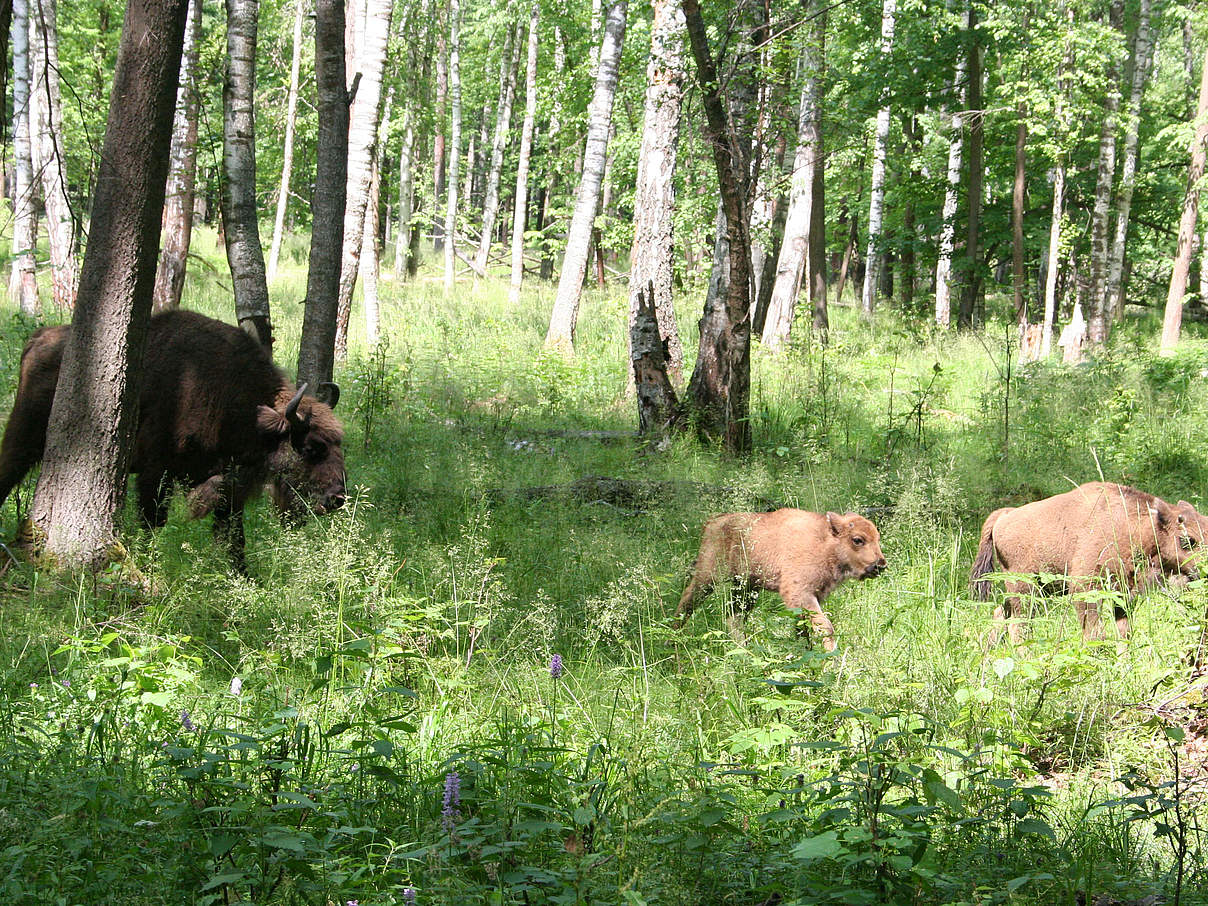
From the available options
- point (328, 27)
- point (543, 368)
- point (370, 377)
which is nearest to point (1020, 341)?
point (543, 368)

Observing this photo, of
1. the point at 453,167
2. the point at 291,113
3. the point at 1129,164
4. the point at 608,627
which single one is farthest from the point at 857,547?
the point at 1129,164

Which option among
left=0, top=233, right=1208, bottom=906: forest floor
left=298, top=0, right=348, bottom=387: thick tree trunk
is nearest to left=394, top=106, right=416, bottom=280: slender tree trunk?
left=298, top=0, right=348, bottom=387: thick tree trunk

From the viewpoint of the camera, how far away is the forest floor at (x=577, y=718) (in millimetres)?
2814

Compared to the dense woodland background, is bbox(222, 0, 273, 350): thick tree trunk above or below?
above

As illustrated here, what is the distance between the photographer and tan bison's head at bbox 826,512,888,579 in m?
5.58

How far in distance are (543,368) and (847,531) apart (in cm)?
929

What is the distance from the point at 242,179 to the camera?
10.7 metres

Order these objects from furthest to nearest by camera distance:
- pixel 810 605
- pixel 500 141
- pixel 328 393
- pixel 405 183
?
pixel 500 141, pixel 405 183, pixel 328 393, pixel 810 605

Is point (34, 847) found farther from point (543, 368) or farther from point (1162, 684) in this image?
point (543, 368)

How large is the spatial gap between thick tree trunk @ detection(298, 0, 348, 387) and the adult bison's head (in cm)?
170

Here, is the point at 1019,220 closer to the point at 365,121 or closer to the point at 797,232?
the point at 797,232

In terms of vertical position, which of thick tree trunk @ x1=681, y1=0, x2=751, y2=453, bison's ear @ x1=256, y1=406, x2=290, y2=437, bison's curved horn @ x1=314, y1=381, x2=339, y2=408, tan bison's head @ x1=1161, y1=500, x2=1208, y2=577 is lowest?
tan bison's head @ x1=1161, y1=500, x2=1208, y2=577

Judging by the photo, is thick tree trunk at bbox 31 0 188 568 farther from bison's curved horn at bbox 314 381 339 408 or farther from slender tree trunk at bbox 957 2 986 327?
slender tree trunk at bbox 957 2 986 327

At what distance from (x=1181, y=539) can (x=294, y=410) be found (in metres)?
6.11
